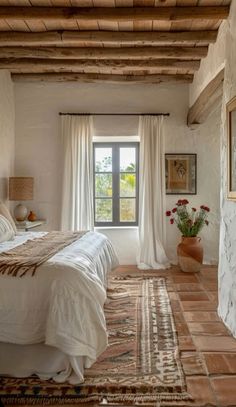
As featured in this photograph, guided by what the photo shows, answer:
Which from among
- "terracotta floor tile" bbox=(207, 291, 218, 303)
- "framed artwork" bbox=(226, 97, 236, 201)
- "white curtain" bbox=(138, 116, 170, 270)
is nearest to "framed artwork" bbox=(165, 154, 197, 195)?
"white curtain" bbox=(138, 116, 170, 270)

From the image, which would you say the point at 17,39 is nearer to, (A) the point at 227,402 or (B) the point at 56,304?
(B) the point at 56,304

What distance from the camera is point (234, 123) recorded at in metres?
3.00

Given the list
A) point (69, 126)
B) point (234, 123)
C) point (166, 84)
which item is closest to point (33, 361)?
point (234, 123)

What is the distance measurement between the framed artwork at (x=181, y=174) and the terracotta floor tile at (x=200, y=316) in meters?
2.43

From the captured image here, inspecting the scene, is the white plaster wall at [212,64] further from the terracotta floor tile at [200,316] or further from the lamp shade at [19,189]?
the lamp shade at [19,189]

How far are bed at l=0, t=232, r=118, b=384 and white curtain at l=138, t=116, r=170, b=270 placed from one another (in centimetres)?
309

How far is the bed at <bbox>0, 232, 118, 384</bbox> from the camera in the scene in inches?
84.3

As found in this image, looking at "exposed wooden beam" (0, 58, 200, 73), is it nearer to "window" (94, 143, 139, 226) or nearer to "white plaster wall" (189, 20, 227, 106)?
"white plaster wall" (189, 20, 227, 106)

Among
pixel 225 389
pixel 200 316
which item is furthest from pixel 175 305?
pixel 225 389

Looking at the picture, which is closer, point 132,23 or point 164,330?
point 164,330

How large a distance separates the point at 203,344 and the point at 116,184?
3319 mm

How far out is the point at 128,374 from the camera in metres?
2.33

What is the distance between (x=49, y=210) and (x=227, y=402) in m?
4.11

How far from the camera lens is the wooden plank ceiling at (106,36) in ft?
10.7
